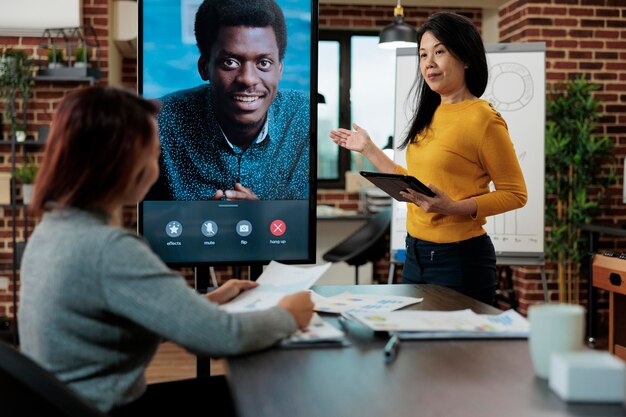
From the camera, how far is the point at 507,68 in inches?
175

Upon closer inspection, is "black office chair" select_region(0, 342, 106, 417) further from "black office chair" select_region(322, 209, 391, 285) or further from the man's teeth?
"black office chair" select_region(322, 209, 391, 285)

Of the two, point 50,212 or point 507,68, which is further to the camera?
point 507,68

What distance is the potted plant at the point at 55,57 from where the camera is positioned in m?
4.93

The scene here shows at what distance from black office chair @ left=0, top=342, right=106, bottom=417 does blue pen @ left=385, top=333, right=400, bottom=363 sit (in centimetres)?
48

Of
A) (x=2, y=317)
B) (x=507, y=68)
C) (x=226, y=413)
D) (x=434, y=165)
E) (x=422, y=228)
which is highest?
(x=507, y=68)

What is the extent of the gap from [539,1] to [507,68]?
108 centimetres

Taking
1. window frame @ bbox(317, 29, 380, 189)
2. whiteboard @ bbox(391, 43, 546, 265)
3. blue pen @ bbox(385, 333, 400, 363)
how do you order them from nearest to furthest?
blue pen @ bbox(385, 333, 400, 363) → whiteboard @ bbox(391, 43, 546, 265) → window frame @ bbox(317, 29, 380, 189)

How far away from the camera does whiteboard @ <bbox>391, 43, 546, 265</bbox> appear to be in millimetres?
4414

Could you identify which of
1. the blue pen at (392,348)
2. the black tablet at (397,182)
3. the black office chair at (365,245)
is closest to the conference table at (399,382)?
the blue pen at (392,348)

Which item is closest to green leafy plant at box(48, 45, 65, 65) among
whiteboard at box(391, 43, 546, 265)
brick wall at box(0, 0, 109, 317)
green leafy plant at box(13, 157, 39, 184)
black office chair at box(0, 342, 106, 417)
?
brick wall at box(0, 0, 109, 317)

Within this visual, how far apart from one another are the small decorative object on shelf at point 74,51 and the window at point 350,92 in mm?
2083

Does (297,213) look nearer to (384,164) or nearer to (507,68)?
(384,164)

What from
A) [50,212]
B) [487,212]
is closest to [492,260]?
[487,212]

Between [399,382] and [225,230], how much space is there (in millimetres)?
1139
